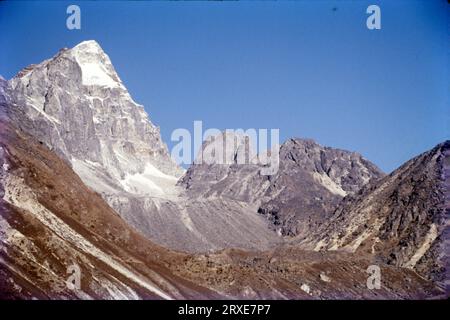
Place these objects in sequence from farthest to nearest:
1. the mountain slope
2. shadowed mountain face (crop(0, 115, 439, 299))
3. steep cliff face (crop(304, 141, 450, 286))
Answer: steep cliff face (crop(304, 141, 450, 286)) < shadowed mountain face (crop(0, 115, 439, 299)) < the mountain slope

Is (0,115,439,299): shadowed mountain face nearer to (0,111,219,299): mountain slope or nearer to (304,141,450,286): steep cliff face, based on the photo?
(0,111,219,299): mountain slope

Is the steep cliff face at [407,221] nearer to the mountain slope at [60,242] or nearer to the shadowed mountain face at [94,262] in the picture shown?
the shadowed mountain face at [94,262]

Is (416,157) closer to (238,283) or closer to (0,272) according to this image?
(238,283)

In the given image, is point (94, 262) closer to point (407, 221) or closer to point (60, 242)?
point (60, 242)

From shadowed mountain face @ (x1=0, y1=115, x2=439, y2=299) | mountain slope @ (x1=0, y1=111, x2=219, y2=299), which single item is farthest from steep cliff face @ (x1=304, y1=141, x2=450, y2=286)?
mountain slope @ (x1=0, y1=111, x2=219, y2=299)

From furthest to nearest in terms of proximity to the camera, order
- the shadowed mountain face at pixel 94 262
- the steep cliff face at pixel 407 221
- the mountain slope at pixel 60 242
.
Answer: the steep cliff face at pixel 407 221
the shadowed mountain face at pixel 94 262
the mountain slope at pixel 60 242

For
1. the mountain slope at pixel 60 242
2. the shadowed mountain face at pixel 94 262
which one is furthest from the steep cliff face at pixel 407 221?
the mountain slope at pixel 60 242

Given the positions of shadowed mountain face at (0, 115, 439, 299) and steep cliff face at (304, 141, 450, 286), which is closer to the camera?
shadowed mountain face at (0, 115, 439, 299)
